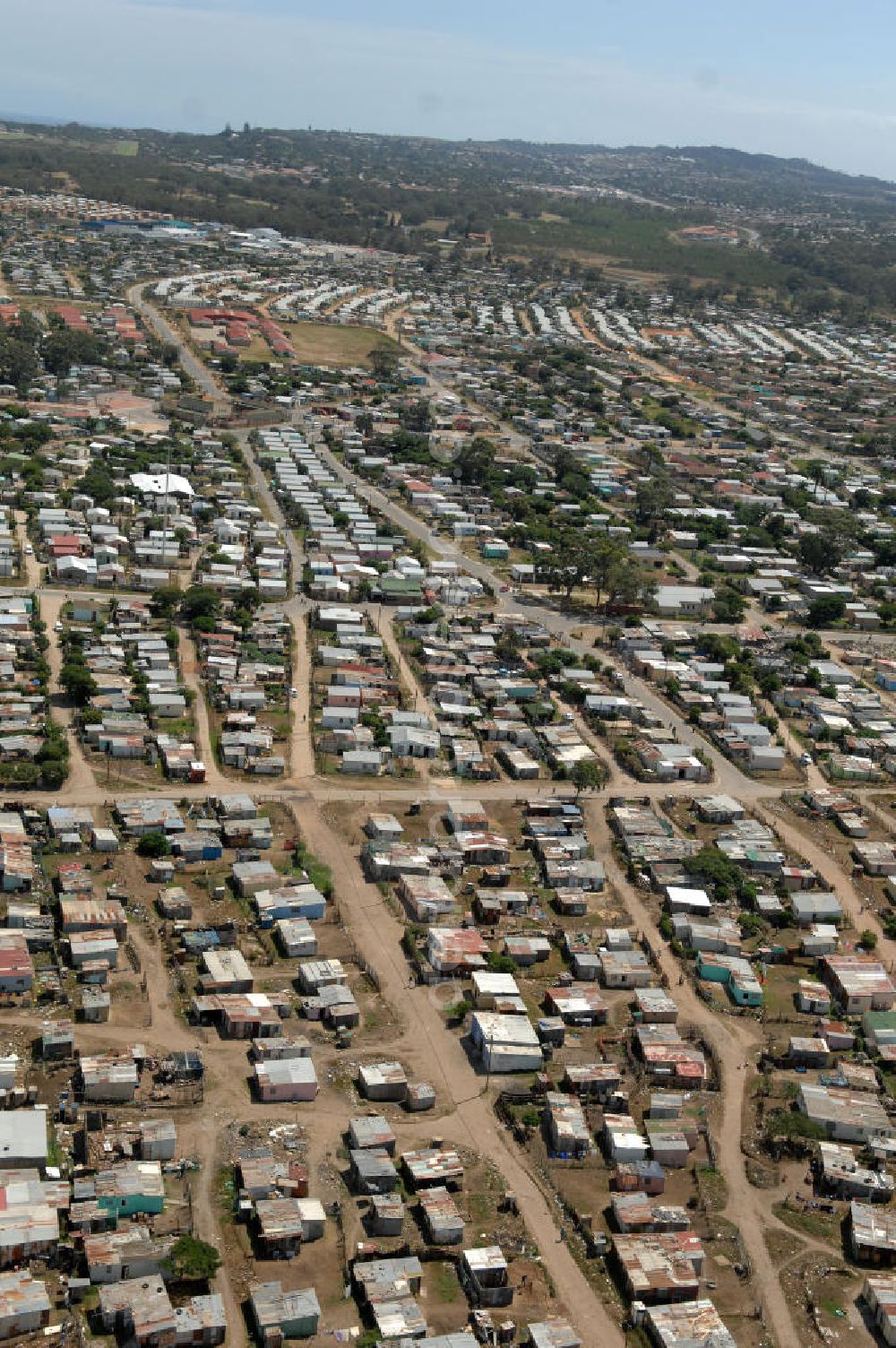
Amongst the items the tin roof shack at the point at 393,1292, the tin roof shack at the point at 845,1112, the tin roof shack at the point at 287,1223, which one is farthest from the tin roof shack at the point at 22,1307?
the tin roof shack at the point at 845,1112

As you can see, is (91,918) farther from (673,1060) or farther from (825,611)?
(825,611)

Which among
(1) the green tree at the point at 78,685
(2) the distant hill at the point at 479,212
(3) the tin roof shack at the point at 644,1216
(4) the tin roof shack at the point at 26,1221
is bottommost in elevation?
(3) the tin roof shack at the point at 644,1216

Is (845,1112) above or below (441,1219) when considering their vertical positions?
below

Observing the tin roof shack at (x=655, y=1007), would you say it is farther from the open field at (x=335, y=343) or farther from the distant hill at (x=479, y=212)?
the distant hill at (x=479, y=212)

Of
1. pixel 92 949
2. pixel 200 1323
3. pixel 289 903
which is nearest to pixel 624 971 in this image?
pixel 289 903

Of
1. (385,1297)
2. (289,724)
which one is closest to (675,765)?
(289,724)

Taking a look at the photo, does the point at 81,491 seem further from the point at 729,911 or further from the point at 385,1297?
the point at 385,1297

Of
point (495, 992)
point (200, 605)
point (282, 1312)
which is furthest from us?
point (200, 605)
